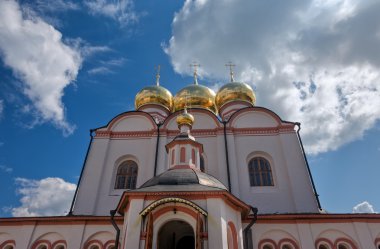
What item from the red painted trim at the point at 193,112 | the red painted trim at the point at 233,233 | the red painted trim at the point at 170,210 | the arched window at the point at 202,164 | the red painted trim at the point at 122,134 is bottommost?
the red painted trim at the point at 233,233

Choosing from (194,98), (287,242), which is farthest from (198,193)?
(194,98)

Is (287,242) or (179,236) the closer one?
(287,242)

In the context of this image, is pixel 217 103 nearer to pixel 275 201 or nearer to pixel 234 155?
pixel 234 155

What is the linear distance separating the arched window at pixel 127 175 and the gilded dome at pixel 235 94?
758 cm

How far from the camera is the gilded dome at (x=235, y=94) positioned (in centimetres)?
1869

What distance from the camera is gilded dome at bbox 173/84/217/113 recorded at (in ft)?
60.5

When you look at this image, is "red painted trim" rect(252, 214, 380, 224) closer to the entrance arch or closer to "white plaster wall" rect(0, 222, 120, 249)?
the entrance arch

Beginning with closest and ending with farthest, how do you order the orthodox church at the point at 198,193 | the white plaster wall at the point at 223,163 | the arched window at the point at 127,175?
the orthodox church at the point at 198,193, the white plaster wall at the point at 223,163, the arched window at the point at 127,175

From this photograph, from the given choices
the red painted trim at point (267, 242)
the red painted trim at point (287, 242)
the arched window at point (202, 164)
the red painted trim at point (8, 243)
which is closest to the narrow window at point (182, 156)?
the arched window at point (202, 164)

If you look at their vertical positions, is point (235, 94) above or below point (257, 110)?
above

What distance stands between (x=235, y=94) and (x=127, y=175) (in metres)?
8.86

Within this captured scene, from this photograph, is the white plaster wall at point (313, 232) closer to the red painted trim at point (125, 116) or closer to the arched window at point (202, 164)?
the arched window at point (202, 164)

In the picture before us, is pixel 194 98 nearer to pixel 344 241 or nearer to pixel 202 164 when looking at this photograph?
pixel 202 164

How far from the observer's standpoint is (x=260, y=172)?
1368 centimetres
